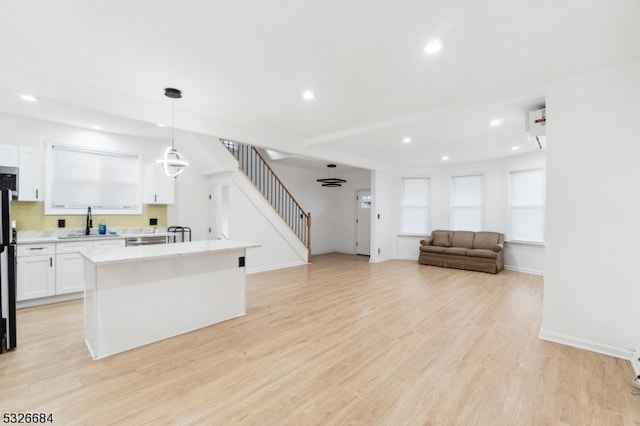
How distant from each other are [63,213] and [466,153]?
7.94 m

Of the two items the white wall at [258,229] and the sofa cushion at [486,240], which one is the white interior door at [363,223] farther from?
the sofa cushion at [486,240]

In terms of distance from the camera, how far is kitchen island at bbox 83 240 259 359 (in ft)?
8.89

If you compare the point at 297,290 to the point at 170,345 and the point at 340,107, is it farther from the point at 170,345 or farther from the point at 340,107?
the point at 340,107

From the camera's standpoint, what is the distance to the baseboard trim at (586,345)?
269 cm

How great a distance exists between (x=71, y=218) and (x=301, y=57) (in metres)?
4.80

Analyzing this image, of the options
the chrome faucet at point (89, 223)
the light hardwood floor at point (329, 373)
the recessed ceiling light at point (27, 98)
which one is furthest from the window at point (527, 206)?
the chrome faucet at point (89, 223)

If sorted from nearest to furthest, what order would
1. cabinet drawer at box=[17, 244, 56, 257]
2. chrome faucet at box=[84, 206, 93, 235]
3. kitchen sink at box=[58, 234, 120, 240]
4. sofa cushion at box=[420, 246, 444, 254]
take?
1. cabinet drawer at box=[17, 244, 56, 257]
2. kitchen sink at box=[58, 234, 120, 240]
3. chrome faucet at box=[84, 206, 93, 235]
4. sofa cushion at box=[420, 246, 444, 254]

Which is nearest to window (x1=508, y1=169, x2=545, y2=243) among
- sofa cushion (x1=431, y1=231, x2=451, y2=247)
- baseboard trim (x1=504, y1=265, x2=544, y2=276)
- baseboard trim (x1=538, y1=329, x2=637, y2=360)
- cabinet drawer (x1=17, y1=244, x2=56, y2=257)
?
baseboard trim (x1=504, y1=265, x2=544, y2=276)

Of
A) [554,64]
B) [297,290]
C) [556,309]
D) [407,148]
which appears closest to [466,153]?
[407,148]

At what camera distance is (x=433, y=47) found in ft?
8.29

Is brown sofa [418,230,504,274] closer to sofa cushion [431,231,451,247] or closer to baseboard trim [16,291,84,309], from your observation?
sofa cushion [431,231,451,247]

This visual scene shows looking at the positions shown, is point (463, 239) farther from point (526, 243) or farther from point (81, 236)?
point (81, 236)

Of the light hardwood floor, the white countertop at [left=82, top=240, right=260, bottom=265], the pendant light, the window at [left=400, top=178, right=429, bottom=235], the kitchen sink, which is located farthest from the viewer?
the window at [left=400, top=178, right=429, bottom=235]

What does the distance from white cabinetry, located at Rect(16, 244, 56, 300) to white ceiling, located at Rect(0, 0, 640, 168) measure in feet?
6.42
